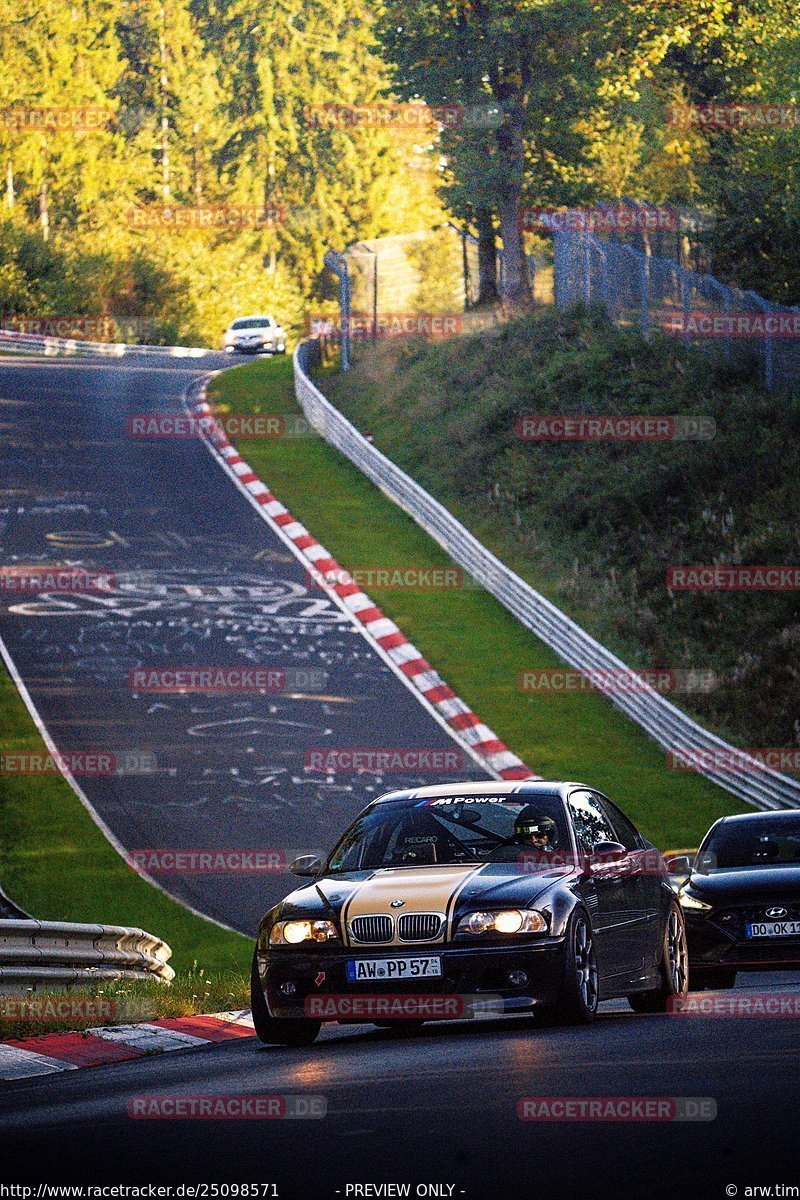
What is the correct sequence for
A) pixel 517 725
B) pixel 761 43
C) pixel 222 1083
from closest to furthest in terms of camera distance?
pixel 222 1083 → pixel 517 725 → pixel 761 43

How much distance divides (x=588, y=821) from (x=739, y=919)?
272 centimetres

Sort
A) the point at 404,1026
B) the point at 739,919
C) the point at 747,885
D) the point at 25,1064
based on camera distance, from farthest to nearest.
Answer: the point at 747,885, the point at 739,919, the point at 404,1026, the point at 25,1064

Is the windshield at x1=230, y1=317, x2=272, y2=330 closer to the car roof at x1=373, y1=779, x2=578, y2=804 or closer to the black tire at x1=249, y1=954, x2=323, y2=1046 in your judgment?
the car roof at x1=373, y1=779, x2=578, y2=804

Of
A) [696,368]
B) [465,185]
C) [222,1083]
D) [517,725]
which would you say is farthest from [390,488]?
[222,1083]

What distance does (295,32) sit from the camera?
116688 millimetres

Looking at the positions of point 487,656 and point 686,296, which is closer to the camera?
point 487,656

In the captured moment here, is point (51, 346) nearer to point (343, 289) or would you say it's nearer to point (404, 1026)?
point (343, 289)

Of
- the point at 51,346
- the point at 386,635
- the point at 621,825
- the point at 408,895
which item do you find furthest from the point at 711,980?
the point at 51,346

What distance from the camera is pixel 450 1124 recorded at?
20.9ft

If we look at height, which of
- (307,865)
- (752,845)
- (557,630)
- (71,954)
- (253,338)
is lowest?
(557,630)

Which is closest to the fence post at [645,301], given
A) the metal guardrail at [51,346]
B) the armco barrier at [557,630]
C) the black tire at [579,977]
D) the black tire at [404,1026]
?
the armco barrier at [557,630]

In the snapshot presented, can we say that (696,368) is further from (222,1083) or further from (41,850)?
(222,1083)

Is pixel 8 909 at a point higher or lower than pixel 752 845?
lower

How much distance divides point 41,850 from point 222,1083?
11305mm
